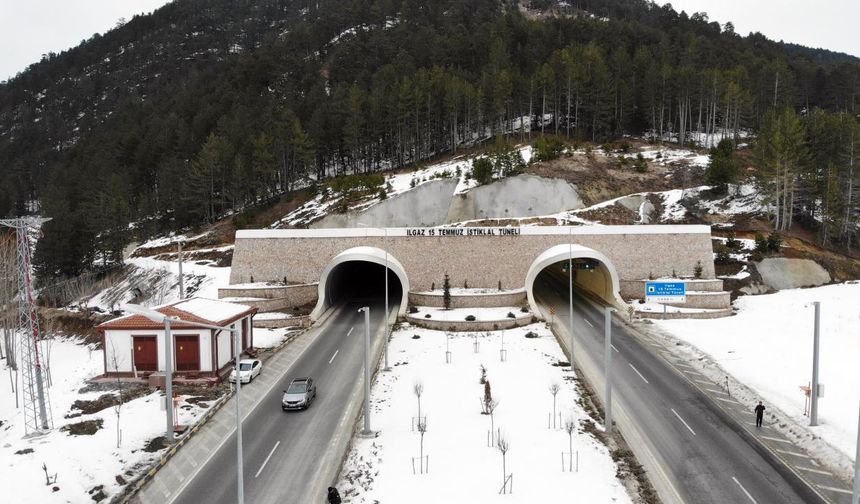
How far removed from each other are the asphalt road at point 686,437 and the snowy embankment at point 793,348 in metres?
3.27

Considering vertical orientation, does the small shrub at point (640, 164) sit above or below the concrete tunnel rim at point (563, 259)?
above

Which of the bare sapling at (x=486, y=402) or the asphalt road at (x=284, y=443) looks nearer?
the asphalt road at (x=284, y=443)

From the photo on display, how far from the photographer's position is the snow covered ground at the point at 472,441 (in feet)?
60.3

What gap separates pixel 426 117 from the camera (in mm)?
84938

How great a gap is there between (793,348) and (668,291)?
10424 mm

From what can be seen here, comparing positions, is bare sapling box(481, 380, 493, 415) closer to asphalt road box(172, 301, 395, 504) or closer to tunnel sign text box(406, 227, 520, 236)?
asphalt road box(172, 301, 395, 504)

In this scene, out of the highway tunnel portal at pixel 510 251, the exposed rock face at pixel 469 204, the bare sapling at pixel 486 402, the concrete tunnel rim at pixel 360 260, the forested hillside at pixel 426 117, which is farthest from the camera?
the exposed rock face at pixel 469 204

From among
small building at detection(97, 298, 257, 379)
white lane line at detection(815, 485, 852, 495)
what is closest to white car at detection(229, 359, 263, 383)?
small building at detection(97, 298, 257, 379)

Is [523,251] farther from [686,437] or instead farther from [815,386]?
[815,386]

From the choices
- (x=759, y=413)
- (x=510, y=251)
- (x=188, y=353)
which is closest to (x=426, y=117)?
(x=510, y=251)

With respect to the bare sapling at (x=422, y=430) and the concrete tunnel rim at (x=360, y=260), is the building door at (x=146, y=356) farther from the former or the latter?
the bare sapling at (x=422, y=430)

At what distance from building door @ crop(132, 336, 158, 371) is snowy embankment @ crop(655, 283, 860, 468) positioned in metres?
33.2

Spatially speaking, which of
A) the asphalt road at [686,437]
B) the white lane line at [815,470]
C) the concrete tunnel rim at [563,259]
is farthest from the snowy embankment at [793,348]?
the concrete tunnel rim at [563,259]

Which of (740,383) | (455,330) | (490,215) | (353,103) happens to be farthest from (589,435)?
(353,103)
